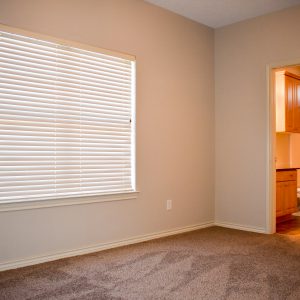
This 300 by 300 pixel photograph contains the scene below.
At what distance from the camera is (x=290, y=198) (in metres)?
5.75

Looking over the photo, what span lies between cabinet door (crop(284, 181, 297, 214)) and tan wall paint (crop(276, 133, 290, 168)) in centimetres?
73

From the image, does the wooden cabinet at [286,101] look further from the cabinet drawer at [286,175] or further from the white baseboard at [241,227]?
the white baseboard at [241,227]

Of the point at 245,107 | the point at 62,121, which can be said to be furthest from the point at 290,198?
the point at 62,121

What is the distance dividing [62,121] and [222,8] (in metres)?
2.53

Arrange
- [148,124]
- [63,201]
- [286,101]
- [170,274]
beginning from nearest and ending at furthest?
1. [170,274]
2. [63,201]
3. [148,124]
4. [286,101]

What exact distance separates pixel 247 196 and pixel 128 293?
2.76 meters

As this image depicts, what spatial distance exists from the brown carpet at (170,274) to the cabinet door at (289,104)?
2.39 metres

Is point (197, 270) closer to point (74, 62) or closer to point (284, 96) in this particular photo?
point (74, 62)

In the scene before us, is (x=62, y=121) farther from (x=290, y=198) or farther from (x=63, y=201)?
(x=290, y=198)

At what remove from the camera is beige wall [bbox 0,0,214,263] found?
3.38 metres

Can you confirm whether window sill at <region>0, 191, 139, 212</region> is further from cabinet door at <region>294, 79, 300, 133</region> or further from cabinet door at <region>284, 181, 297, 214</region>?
cabinet door at <region>294, 79, 300, 133</region>

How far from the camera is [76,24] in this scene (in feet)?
12.1

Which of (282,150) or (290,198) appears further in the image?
(282,150)

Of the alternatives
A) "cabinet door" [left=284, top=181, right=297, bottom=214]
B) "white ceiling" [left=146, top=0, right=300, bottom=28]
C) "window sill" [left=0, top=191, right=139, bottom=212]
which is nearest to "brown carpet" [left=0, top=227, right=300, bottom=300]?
"window sill" [left=0, top=191, right=139, bottom=212]
